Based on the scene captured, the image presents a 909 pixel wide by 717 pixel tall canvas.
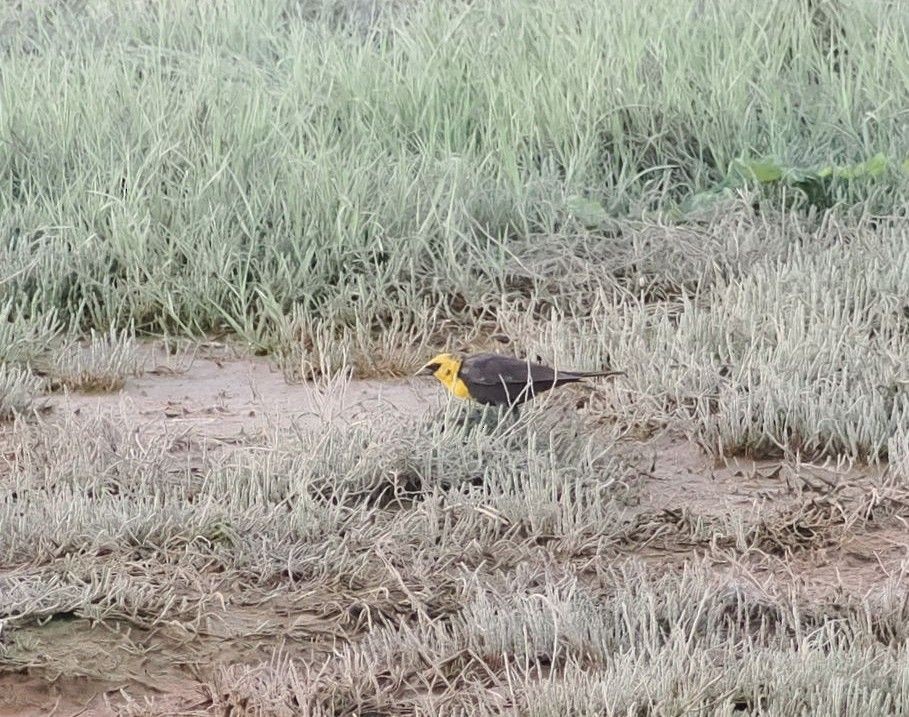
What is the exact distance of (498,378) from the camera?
450cm

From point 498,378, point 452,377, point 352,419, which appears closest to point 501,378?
point 498,378

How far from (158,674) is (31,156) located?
3623mm

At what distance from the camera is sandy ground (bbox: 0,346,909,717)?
343 cm

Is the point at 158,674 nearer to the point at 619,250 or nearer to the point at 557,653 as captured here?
the point at 557,653

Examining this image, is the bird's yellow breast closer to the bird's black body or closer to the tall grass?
the bird's black body

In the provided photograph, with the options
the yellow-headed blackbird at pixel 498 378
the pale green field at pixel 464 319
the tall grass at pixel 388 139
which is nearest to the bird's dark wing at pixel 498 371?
the yellow-headed blackbird at pixel 498 378

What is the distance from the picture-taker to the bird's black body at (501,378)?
4.50 m

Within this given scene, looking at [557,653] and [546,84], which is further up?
[546,84]

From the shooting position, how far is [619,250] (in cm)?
615

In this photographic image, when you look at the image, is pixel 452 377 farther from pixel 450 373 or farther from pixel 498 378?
pixel 498 378

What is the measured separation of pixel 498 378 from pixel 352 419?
547mm

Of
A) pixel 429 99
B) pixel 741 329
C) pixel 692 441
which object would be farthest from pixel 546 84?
pixel 692 441

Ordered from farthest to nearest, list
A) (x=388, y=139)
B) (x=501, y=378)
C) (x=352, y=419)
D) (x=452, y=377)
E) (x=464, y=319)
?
(x=388, y=139) → (x=464, y=319) → (x=352, y=419) → (x=452, y=377) → (x=501, y=378)

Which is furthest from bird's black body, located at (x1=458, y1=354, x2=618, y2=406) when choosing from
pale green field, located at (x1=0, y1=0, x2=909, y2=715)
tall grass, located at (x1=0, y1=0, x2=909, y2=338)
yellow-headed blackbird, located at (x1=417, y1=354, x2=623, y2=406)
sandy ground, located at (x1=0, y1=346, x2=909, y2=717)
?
tall grass, located at (x1=0, y1=0, x2=909, y2=338)
